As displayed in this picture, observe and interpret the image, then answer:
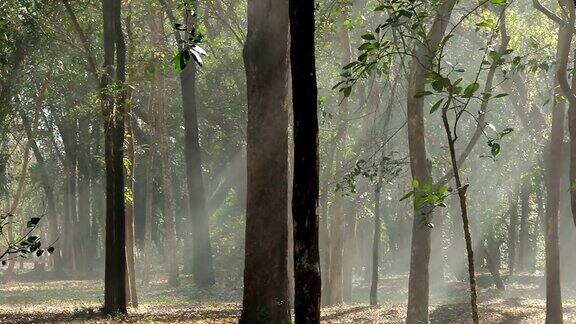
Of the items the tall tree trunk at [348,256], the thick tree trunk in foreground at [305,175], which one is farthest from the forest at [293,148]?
the tall tree trunk at [348,256]

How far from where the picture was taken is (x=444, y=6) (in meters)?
16.2

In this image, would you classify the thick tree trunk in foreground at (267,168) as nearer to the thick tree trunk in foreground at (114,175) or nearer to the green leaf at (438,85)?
the green leaf at (438,85)

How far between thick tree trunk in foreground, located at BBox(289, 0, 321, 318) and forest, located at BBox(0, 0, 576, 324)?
0.02 metres

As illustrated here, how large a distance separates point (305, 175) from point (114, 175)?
39.1 feet

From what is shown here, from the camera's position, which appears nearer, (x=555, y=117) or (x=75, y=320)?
(x=75, y=320)

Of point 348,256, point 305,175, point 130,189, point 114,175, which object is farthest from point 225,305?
point 305,175

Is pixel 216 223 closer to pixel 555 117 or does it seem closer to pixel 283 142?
pixel 555 117

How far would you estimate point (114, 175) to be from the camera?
58.5 feet

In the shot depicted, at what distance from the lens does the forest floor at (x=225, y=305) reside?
1794 centimetres

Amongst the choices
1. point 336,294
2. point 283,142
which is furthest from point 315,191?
point 336,294

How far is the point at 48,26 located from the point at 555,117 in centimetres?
1294

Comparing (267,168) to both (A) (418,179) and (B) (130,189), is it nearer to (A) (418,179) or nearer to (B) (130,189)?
(A) (418,179)

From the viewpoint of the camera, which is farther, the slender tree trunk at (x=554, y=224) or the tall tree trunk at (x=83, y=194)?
the tall tree trunk at (x=83, y=194)

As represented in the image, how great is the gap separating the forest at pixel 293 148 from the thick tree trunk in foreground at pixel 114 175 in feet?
0.15
